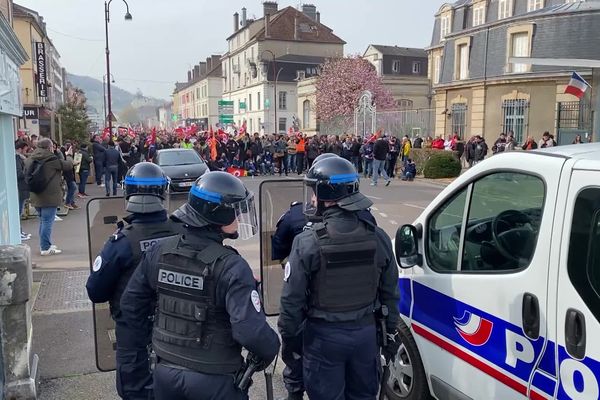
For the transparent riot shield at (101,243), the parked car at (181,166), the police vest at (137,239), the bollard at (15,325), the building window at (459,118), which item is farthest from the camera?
the building window at (459,118)

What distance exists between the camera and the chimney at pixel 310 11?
72.7 metres

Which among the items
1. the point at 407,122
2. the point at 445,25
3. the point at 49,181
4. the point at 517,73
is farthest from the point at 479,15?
the point at 49,181

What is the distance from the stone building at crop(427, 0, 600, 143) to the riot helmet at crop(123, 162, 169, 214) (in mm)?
23172

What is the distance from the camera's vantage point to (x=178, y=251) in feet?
8.19

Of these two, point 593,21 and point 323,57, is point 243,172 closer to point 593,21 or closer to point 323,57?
point 593,21

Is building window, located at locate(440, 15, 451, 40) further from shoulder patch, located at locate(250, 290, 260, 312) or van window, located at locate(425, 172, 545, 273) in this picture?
shoulder patch, located at locate(250, 290, 260, 312)

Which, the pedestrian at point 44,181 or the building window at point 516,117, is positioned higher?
the building window at point 516,117

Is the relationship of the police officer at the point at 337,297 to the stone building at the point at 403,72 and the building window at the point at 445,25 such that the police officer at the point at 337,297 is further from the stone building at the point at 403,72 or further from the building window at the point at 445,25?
the stone building at the point at 403,72

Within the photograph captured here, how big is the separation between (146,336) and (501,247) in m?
2.07

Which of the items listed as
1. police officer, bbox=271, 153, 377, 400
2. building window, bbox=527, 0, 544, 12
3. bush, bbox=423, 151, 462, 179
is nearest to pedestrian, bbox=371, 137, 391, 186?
bush, bbox=423, 151, 462, 179

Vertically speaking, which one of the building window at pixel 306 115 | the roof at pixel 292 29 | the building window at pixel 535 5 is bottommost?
the building window at pixel 306 115

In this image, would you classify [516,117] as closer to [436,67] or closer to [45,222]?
[436,67]

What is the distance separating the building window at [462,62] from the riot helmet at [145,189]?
30767 millimetres

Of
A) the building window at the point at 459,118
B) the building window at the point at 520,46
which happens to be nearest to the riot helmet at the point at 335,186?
the building window at the point at 520,46
